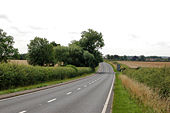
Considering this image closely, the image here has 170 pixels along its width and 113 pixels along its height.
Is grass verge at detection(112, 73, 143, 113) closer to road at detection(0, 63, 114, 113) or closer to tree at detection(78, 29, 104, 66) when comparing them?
road at detection(0, 63, 114, 113)

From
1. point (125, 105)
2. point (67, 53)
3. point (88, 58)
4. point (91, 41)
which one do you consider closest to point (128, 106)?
point (125, 105)

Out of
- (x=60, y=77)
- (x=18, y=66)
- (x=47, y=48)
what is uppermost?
(x=47, y=48)

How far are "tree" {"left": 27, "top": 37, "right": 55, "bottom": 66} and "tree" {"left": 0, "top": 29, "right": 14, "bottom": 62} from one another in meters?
16.3

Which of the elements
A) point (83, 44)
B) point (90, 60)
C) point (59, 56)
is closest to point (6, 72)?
point (59, 56)

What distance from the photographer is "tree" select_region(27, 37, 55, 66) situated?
6444cm

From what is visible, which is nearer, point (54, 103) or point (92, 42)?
point (54, 103)

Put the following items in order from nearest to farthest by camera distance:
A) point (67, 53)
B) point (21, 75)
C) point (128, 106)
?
1. point (128, 106)
2. point (21, 75)
3. point (67, 53)

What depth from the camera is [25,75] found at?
18.8 meters

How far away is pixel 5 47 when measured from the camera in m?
46.2

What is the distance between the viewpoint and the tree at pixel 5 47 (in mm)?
45438

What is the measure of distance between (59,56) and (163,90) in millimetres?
50271

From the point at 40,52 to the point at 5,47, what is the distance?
19.4 metres

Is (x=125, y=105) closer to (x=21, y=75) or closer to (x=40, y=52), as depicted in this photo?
(x=21, y=75)

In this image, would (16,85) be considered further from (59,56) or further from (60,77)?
(59,56)
